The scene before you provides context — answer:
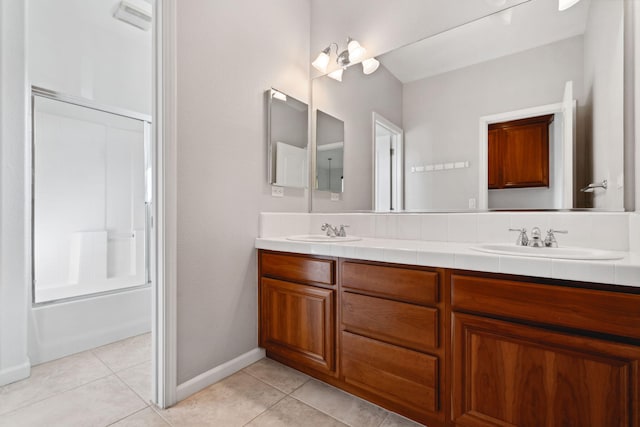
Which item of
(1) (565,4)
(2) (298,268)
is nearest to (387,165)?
(2) (298,268)

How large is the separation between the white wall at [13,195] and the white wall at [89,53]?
11.1 inches

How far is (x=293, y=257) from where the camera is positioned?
172cm

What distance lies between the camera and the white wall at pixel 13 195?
64.9 inches

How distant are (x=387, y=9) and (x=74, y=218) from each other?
8.80 ft

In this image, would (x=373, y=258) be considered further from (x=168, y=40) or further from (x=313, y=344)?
(x=168, y=40)

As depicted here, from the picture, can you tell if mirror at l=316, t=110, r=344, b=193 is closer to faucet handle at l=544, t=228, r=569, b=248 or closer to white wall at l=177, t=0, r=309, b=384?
white wall at l=177, t=0, r=309, b=384

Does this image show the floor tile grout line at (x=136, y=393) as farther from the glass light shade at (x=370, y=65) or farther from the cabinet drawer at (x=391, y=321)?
the glass light shade at (x=370, y=65)

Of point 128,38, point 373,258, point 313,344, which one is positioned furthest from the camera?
point 128,38

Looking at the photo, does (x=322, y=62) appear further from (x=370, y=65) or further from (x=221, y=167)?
(x=221, y=167)

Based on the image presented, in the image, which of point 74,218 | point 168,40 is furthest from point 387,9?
point 74,218

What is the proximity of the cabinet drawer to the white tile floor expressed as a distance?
0.39 m

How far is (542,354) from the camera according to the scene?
38.6 inches

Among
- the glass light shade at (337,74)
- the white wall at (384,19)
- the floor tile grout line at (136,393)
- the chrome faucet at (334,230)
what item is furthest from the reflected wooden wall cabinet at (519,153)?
the floor tile grout line at (136,393)

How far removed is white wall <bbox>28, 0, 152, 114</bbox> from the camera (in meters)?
Answer: 1.97
